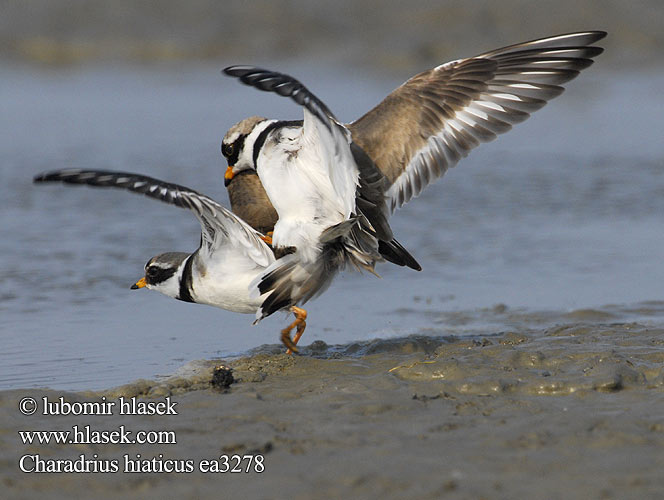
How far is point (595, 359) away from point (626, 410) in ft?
2.62

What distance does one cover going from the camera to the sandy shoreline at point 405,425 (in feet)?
12.9

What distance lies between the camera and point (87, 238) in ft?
28.7

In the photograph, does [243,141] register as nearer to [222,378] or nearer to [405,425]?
[222,378]

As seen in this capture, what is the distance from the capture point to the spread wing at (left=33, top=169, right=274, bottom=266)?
16.6 feet

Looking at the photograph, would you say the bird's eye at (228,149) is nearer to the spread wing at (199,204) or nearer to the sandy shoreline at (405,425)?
the spread wing at (199,204)

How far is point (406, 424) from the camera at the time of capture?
180 inches

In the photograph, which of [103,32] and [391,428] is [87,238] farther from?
[103,32]

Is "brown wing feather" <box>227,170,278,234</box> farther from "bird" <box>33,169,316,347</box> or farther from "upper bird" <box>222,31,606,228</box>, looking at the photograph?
"bird" <box>33,169,316,347</box>

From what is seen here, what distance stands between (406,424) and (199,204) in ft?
5.66

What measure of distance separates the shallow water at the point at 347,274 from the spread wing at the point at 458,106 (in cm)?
118

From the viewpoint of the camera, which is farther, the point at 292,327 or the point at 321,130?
the point at 292,327

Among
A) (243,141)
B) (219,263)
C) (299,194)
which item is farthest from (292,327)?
(243,141)

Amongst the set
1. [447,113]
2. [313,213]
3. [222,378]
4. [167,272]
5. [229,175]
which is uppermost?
[447,113]

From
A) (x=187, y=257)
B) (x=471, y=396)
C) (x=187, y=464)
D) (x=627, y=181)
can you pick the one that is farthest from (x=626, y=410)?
(x=627, y=181)
